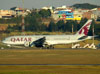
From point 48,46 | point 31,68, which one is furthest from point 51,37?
point 31,68

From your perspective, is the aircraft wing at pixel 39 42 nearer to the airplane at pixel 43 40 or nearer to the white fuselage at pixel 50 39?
the airplane at pixel 43 40

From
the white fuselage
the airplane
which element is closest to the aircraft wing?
the airplane

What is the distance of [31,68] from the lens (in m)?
44.9

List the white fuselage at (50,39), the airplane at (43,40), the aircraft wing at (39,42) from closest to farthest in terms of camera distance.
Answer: the aircraft wing at (39,42) → the airplane at (43,40) → the white fuselage at (50,39)

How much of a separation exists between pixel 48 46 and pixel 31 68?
53.7 metres

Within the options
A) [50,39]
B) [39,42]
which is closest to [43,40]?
[39,42]

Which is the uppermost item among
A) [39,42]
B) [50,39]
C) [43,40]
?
[50,39]

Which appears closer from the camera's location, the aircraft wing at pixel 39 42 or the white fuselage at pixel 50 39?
the aircraft wing at pixel 39 42

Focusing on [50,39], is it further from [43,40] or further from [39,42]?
[39,42]

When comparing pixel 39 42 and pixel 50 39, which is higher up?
pixel 50 39

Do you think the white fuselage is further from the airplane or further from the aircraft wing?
the aircraft wing

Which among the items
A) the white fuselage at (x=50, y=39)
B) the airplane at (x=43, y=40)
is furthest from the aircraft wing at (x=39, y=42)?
the white fuselage at (x=50, y=39)

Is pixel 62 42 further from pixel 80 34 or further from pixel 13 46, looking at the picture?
pixel 13 46

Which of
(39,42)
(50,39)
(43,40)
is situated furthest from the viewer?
(50,39)
